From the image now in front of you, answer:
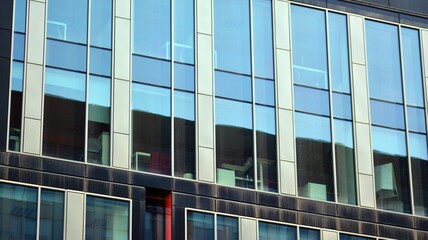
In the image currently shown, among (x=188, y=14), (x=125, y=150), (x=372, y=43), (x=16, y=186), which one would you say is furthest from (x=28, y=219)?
(x=372, y=43)

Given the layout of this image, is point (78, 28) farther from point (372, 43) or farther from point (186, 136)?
point (372, 43)

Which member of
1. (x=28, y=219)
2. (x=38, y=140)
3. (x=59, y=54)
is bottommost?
(x=28, y=219)

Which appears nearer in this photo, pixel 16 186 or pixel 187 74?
pixel 16 186

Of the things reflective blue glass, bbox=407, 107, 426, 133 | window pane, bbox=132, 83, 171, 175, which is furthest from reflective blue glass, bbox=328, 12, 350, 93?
window pane, bbox=132, 83, 171, 175

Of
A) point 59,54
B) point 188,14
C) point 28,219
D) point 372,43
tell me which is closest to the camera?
point 28,219

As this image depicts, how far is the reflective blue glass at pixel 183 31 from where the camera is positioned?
39875mm

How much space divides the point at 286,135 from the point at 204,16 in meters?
5.05

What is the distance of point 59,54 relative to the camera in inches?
1490

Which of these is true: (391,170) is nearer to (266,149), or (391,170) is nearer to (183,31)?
(266,149)

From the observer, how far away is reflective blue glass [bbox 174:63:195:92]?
39344 mm

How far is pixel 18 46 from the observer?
122ft

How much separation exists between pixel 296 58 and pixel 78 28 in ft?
27.0

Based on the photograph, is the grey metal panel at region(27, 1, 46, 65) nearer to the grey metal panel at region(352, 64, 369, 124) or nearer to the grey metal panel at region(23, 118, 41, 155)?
the grey metal panel at region(23, 118, 41, 155)

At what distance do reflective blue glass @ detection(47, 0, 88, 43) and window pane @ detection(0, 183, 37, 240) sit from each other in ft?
18.1
